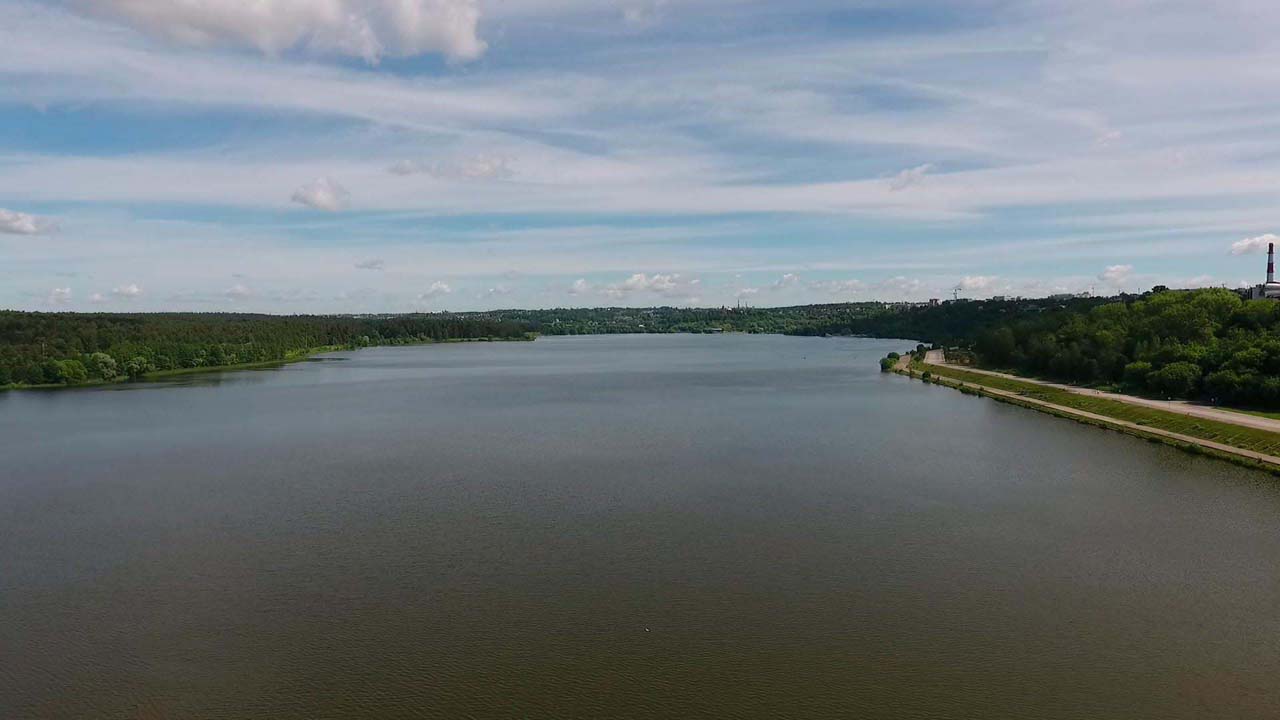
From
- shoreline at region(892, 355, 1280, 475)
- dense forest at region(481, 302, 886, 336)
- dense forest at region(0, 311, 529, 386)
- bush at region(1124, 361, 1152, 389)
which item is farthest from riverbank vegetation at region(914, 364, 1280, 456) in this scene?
dense forest at region(481, 302, 886, 336)

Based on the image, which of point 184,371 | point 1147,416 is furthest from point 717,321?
point 1147,416

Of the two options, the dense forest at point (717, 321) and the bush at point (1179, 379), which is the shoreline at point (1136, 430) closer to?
the bush at point (1179, 379)

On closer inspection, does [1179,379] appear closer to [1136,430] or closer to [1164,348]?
[1164,348]

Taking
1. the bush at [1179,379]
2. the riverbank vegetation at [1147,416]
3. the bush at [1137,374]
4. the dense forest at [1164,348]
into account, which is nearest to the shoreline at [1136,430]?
the riverbank vegetation at [1147,416]

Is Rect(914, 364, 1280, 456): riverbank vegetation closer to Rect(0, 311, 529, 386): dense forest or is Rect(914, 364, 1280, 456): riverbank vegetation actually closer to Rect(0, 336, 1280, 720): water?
Rect(0, 336, 1280, 720): water

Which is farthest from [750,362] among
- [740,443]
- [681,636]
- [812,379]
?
[681,636]

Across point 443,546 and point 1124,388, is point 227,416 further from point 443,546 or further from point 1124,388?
point 1124,388

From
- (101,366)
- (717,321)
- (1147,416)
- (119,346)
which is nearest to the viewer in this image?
(1147,416)
